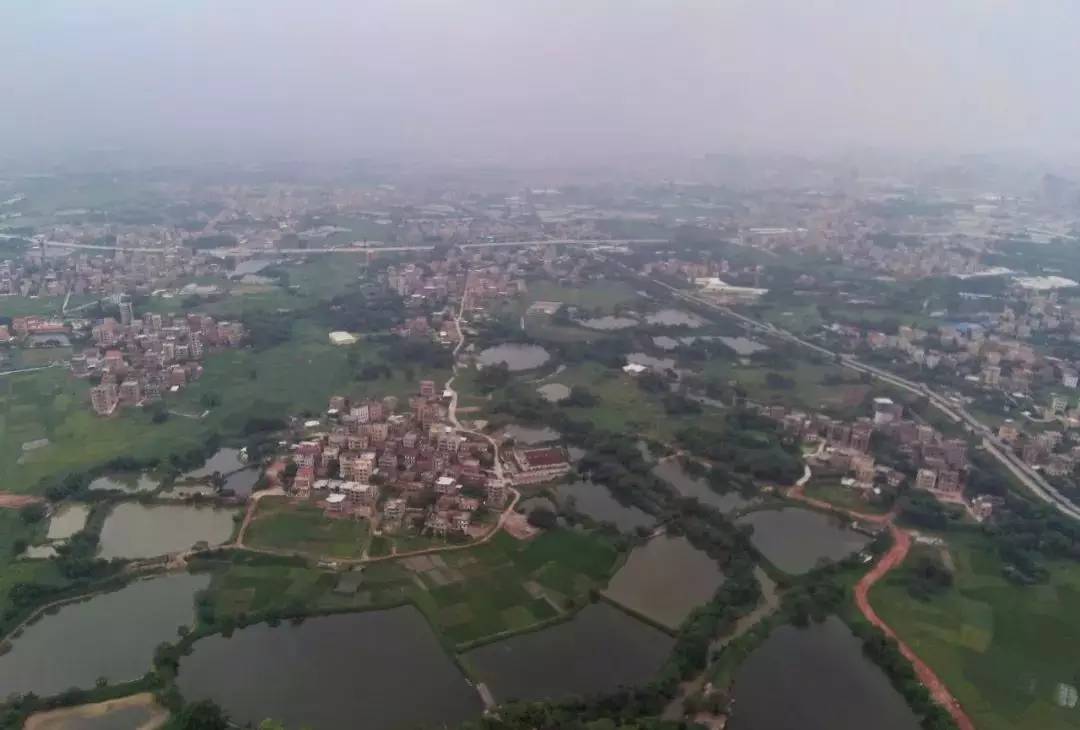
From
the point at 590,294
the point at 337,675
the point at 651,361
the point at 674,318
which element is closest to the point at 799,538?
the point at 337,675

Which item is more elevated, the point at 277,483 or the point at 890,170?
the point at 890,170

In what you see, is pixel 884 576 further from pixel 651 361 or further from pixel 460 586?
pixel 651 361

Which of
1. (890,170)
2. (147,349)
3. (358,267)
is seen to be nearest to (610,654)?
(147,349)

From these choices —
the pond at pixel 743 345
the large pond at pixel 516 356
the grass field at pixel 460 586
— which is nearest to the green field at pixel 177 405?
the large pond at pixel 516 356

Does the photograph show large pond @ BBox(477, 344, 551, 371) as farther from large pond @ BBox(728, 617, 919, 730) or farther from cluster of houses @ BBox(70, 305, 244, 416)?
large pond @ BBox(728, 617, 919, 730)

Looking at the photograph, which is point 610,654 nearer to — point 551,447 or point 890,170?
point 551,447

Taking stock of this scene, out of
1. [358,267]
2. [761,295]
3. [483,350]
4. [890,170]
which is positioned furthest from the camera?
[890,170]
